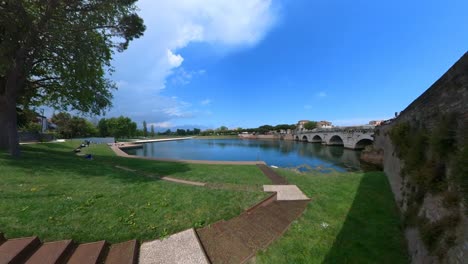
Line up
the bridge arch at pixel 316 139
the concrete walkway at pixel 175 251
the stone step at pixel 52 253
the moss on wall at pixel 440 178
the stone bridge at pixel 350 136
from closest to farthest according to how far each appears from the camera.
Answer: the moss on wall at pixel 440 178, the stone step at pixel 52 253, the concrete walkway at pixel 175 251, the stone bridge at pixel 350 136, the bridge arch at pixel 316 139

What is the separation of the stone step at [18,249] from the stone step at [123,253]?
1122 mm

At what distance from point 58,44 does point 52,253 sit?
30.2 ft

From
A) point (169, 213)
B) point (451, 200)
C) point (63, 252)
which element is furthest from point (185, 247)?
point (451, 200)

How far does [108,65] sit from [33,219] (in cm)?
941

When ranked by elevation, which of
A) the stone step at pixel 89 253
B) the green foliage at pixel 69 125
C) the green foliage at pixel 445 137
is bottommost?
the stone step at pixel 89 253

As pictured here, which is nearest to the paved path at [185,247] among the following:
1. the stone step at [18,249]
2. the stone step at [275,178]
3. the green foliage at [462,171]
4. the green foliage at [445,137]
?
the stone step at [18,249]

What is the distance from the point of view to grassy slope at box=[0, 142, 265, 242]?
355 cm

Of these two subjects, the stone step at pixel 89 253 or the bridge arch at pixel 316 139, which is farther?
the bridge arch at pixel 316 139

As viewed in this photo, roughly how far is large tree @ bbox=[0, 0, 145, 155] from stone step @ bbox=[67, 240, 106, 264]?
8.37m

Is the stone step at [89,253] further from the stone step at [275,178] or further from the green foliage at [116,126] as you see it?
the green foliage at [116,126]

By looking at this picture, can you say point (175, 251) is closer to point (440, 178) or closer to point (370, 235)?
point (370, 235)

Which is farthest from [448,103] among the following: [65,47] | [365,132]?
[365,132]

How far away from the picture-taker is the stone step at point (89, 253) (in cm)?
295

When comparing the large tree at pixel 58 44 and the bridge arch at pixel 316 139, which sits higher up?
the large tree at pixel 58 44
